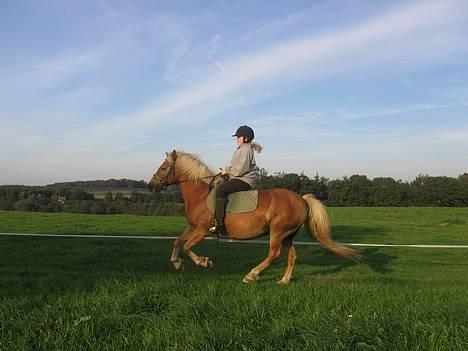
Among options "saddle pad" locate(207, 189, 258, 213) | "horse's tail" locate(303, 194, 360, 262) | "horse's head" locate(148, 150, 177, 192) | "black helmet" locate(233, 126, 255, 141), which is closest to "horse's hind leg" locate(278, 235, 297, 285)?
"horse's tail" locate(303, 194, 360, 262)

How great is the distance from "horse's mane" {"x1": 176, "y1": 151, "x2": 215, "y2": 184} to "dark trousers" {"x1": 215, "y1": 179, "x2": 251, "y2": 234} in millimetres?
742

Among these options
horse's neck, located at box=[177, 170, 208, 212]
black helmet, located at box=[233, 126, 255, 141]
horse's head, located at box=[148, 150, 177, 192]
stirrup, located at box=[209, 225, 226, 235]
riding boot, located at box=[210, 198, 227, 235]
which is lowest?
stirrup, located at box=[209, 225, 226, 235]

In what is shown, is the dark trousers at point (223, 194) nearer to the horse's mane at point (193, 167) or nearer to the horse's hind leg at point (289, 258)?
the horse's mane at point (193, 167)

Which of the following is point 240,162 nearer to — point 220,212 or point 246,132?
point 246,132

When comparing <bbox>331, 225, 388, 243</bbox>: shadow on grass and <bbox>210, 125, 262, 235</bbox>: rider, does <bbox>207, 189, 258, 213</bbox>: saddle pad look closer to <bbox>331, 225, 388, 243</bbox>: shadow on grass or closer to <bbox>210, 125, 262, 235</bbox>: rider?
<bbox>210, 125, 262, 235</bbox>: rider

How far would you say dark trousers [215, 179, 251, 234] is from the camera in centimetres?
886

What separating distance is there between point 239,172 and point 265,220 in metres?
1.07

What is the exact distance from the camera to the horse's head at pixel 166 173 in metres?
9.98

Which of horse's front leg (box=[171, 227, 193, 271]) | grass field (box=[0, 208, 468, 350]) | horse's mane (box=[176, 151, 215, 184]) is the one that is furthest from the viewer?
horse's mane (box=[176, 151, 215, 184])

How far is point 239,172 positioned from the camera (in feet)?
29.6

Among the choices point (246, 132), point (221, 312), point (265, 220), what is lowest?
point (221, 312)

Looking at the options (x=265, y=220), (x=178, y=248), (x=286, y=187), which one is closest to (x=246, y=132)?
(x=265, y=220)

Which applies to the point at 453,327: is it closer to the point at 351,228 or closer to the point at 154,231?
the point at 154,231

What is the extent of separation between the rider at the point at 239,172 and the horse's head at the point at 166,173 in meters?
1.31
